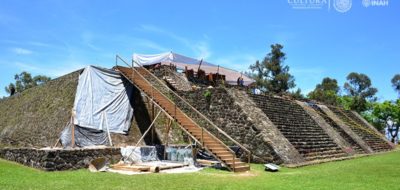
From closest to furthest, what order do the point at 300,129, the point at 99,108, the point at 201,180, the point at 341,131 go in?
the point at 201,180 < the point at 99,108 < the point at 300,129 < the point at 341,131

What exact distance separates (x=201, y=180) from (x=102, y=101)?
8.68m

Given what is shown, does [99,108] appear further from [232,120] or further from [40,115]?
[232,120]

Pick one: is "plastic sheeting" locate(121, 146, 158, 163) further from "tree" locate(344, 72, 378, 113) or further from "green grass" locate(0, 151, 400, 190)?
"tree" locate(344, 72, 378, 113)

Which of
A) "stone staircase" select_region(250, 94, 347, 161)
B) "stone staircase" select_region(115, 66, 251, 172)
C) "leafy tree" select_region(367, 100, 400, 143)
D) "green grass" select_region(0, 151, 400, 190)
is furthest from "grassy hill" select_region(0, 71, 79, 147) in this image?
"leafy tree" select_region(367, 100, 400, 143)

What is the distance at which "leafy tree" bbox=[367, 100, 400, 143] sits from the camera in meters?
42.6

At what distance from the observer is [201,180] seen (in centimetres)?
1105

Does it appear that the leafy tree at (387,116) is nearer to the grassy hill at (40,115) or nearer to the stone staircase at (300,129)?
the stone staircase at (300,129)

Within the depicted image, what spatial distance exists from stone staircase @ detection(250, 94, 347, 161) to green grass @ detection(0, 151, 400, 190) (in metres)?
4.63

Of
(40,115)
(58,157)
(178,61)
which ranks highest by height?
(178,61)

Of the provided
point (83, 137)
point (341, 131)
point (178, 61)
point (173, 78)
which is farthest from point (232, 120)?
point (341, 131)

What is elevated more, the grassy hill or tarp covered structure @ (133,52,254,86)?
tarp covered structure @ (133,52,254,86)

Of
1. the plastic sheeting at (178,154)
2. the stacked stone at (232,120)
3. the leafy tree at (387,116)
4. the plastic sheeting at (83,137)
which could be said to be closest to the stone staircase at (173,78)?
the stacked stone at (232,120)

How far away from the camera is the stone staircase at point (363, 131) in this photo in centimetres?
2572

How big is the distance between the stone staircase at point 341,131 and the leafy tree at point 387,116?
68.4 ft
